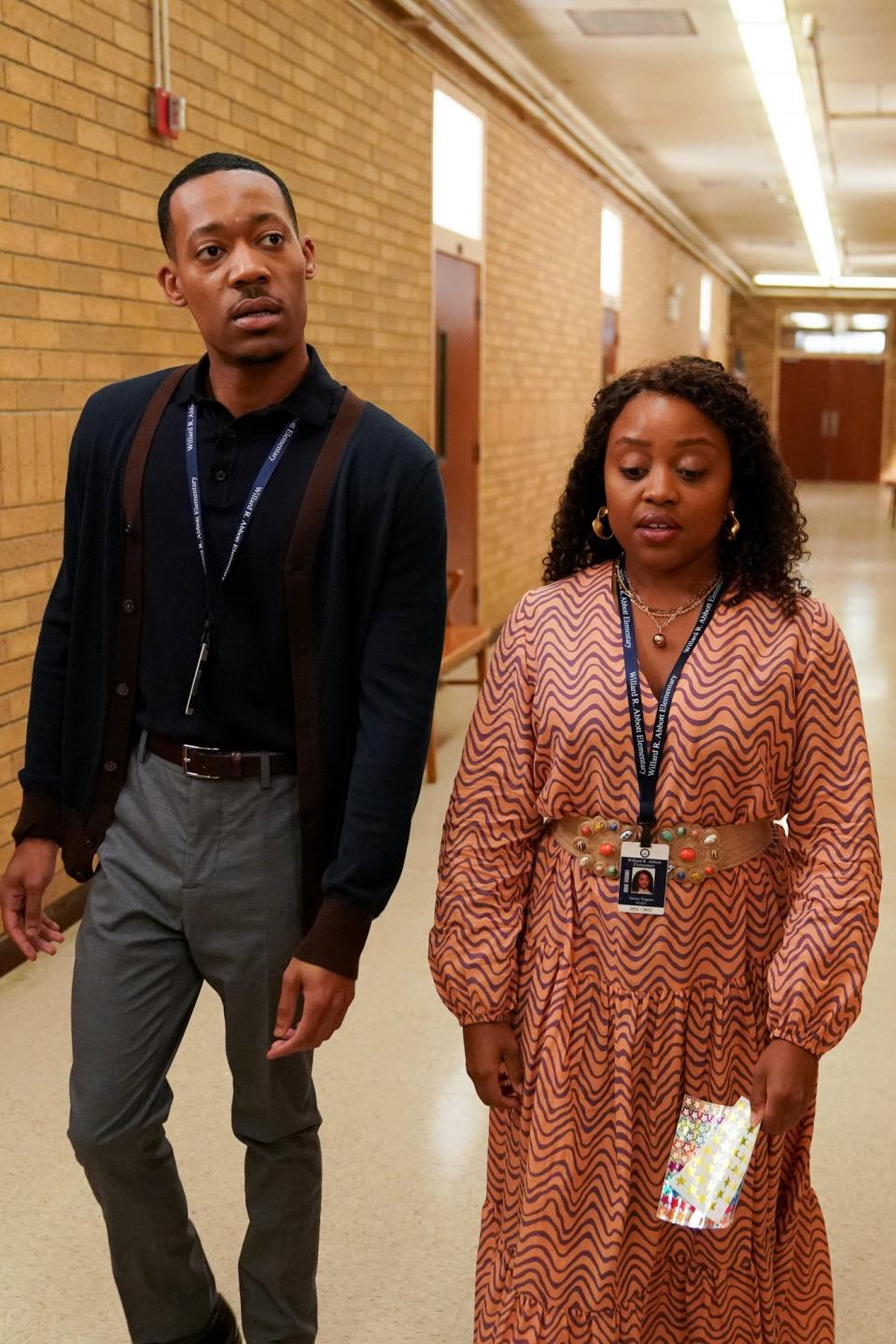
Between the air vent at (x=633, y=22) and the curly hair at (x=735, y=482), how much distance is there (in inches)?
253

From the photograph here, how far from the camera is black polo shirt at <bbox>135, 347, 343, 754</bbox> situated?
1.72 meters

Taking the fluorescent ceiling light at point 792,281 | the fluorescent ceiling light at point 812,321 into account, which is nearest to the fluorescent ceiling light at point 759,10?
the fluorescent ceiling light at point 792,281

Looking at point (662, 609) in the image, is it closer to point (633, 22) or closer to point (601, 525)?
point (601, 525)

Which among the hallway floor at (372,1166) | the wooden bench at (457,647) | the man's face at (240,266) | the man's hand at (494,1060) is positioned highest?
the man's face at (240,266)

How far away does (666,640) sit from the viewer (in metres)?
1.71

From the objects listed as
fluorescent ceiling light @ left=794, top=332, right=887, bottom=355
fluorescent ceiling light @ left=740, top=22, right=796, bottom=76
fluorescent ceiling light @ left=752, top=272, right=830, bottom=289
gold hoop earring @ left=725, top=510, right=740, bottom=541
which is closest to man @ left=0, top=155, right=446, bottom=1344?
gold hoop earring @ left=725, top=510, right=740, bottom=541

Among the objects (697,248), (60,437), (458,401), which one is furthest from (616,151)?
(60,437)

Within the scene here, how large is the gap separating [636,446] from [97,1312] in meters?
1.70

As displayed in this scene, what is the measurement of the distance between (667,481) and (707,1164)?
0.80m

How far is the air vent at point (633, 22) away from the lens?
741 cm

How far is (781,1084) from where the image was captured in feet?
5.32

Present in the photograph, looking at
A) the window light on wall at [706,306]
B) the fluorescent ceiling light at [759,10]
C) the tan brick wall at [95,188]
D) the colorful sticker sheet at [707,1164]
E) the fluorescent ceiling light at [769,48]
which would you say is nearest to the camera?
the colorful sticker sheet at [707,1164]

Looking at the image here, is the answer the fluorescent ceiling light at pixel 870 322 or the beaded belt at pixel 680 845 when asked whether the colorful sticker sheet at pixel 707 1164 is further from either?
the fluorescent ceiling light at pixel 870 322

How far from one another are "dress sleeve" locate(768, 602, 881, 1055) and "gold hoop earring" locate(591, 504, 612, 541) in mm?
283
